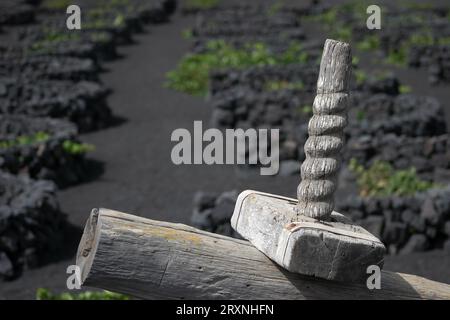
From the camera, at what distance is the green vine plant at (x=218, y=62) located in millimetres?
20578

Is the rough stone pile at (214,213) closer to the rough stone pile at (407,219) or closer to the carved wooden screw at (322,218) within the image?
the rough stone pile at (407,219)

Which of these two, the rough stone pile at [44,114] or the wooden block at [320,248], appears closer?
the wooden block at [320,248]

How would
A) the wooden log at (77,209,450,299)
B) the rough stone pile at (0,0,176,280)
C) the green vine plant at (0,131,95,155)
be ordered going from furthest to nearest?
the green vine plant at (0,131,95,155) < the rough stone pile at (0,0,176,280) < the wooden log at (77,209,450,299)

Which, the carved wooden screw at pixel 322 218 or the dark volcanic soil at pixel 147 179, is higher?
the carved wooden screw at pixel 322 218

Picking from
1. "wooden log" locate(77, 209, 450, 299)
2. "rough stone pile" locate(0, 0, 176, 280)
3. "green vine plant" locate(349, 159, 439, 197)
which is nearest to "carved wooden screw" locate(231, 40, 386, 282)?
"wooden log" locate(77, 209, 450, 299)

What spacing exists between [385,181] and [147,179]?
4058 mm

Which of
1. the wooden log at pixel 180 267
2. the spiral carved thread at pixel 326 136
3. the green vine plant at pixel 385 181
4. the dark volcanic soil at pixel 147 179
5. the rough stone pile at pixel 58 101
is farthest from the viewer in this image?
the rough stone pile at pixel 58 101

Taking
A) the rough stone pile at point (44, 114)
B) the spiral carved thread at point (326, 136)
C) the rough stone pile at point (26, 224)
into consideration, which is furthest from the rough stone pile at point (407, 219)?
the spiral carved thread at point (326, 136)

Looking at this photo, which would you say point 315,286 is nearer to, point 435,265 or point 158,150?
point 435,265

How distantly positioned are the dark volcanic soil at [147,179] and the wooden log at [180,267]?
466cm

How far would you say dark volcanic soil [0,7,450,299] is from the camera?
29.7 feet

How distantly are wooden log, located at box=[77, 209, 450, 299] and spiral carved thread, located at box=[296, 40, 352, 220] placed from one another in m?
0.36

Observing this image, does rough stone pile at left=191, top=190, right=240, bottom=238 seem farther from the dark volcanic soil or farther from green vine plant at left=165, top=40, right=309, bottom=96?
green vine plant at left=165, top=40, right=309, bottom=96
